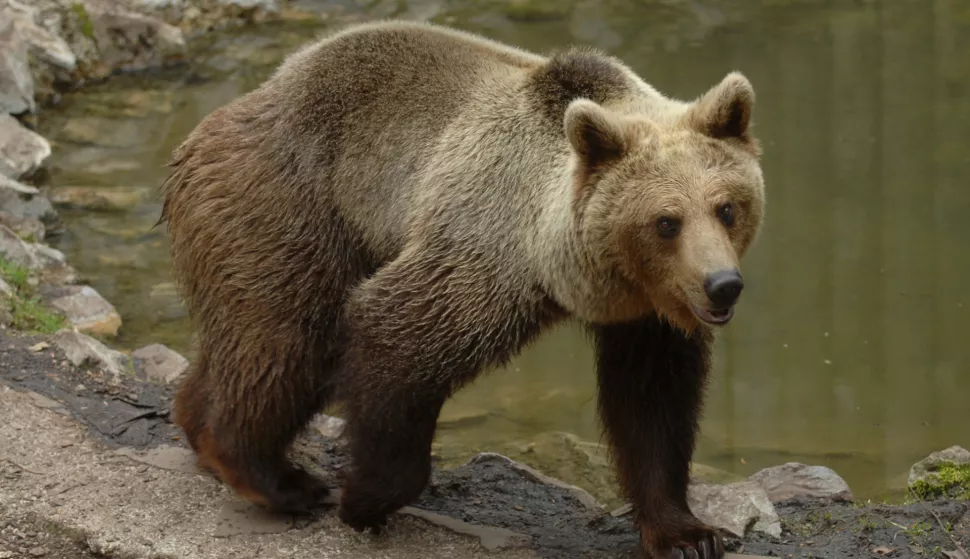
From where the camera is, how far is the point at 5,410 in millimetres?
6301

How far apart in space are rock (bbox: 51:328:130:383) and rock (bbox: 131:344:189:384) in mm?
394

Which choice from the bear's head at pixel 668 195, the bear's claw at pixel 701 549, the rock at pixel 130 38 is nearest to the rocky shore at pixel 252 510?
the bear's claw at pixel 701 549

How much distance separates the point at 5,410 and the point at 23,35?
8.51 m

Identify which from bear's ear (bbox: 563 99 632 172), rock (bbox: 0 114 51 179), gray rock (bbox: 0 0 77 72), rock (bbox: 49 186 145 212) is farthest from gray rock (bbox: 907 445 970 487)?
gray rock (bbox: 0 0 77 72)

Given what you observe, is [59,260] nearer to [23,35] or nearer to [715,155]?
[23,35]

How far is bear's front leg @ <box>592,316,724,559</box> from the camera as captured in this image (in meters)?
5.07

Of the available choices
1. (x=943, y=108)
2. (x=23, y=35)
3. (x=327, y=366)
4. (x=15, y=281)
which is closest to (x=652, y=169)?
(x=327, y=366)

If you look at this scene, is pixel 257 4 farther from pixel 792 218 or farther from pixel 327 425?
pixel 327 425

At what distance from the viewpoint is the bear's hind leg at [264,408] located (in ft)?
18.0

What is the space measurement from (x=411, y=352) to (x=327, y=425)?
101 inches

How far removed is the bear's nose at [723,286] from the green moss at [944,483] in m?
2.87

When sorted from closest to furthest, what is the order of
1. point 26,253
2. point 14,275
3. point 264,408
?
point 264,408 → point 14,275 → point 26,253

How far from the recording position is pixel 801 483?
6914mm

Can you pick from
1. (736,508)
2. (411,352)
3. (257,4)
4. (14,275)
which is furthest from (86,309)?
(257,4)
